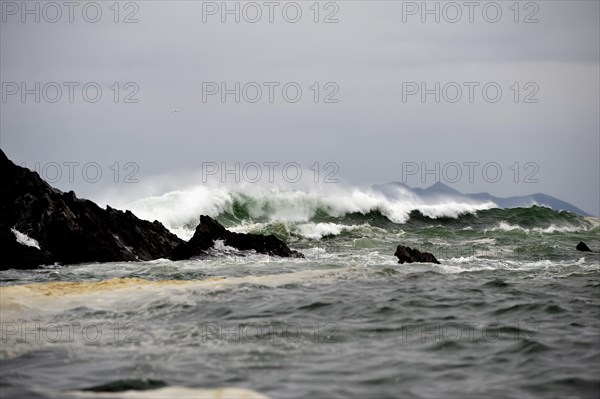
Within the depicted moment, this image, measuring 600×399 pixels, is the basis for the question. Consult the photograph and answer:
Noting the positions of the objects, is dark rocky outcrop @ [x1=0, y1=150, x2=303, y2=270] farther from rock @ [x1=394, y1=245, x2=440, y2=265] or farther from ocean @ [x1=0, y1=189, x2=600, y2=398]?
rock @ [x1=394, y1=245, x2=440, y2=265]

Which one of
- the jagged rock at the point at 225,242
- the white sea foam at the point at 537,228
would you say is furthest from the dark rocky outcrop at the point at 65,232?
the white sea foam at the point at 537,228

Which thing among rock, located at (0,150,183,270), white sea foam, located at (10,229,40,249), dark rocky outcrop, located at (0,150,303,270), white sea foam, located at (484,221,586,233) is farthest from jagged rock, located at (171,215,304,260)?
white sea foam, located at (484,221,586,233)

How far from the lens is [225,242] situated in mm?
25750

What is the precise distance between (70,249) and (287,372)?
50.2ft

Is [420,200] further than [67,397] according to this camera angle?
Yes

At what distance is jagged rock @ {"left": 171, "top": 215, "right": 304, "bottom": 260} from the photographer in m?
24.8

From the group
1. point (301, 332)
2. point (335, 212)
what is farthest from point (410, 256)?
point (335, 212)

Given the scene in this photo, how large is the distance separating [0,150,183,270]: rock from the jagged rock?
138cm

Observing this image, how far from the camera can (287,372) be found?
9453mm

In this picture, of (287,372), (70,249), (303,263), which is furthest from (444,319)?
(70,249)

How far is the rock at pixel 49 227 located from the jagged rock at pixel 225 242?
138 cm

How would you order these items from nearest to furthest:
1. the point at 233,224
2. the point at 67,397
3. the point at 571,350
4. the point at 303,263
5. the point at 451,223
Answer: the point at 67,397 → the point at 571,350 → the point at 303,263 → the point at 233,224 → the point at 451,223

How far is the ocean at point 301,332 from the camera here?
895 centimetres

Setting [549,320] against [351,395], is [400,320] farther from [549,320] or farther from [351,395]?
[351,395]
